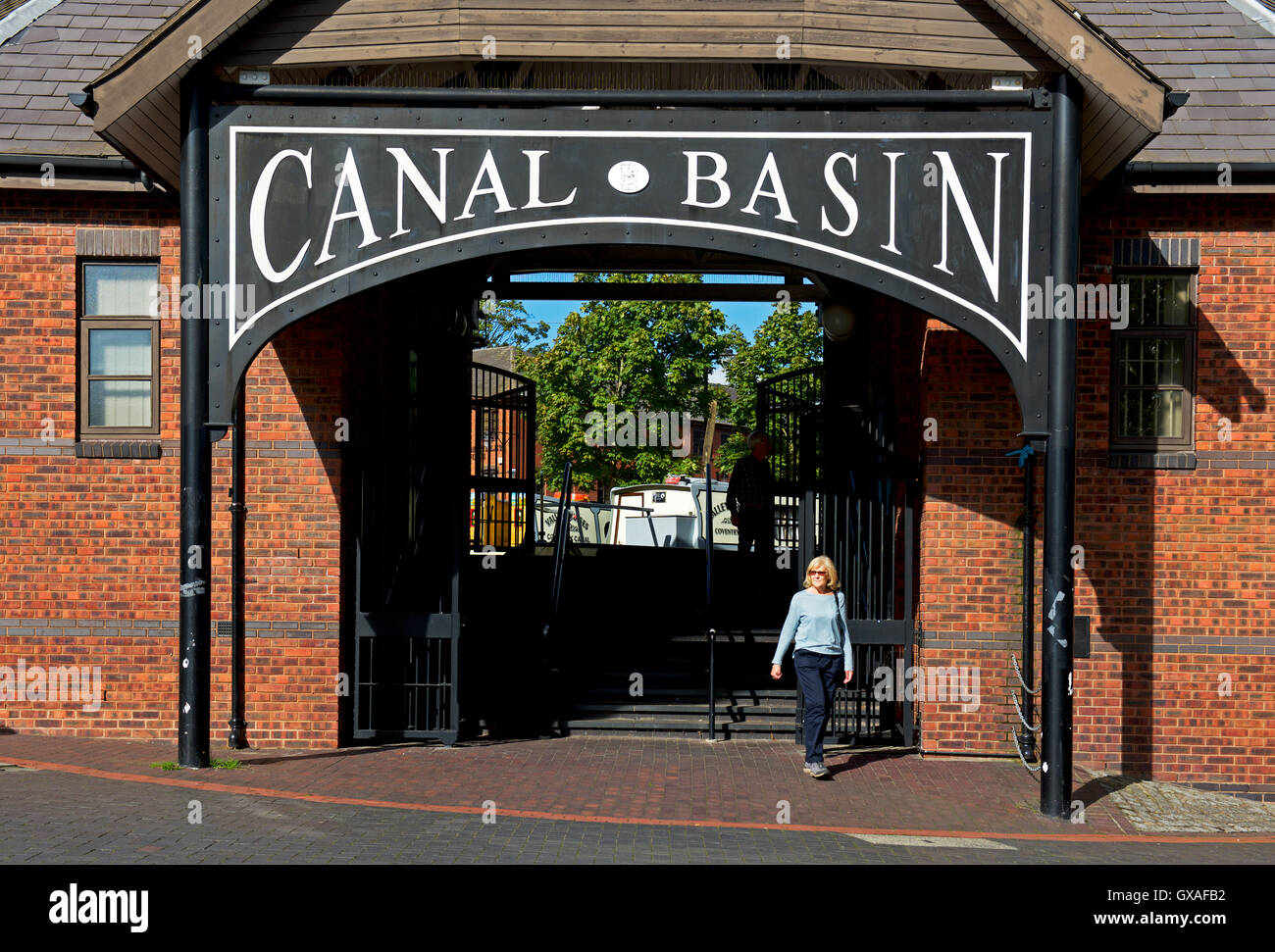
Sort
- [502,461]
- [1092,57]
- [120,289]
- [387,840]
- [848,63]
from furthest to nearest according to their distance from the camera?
[502,461] → [120,289] → [848,63] → [1092,57] → [387,840]

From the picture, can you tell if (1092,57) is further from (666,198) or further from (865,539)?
(865,539)

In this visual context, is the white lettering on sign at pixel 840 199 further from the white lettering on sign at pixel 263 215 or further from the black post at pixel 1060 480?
the white lettering on sign at pixel 263 215

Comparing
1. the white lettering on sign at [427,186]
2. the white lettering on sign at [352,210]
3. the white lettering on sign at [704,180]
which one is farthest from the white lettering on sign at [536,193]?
the white lettering on sign at [352,210]

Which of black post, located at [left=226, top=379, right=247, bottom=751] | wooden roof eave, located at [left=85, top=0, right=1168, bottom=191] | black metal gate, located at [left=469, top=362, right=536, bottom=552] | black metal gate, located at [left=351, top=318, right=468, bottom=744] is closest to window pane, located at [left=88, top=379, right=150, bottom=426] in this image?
black post, located at [left=226, top=379, right=247, bottom=751]

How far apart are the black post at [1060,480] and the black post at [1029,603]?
51.3 inches

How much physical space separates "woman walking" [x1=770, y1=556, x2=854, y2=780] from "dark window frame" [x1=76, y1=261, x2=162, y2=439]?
5395 millimetres

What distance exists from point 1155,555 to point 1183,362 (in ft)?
5.20

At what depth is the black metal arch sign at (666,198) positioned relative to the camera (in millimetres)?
7914

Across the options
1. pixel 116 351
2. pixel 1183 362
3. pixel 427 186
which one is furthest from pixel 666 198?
pixel 116 351

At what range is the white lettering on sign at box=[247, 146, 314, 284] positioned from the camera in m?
8.06

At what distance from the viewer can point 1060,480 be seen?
779 cm

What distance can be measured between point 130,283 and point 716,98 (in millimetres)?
5161

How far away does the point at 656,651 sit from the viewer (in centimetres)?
1158

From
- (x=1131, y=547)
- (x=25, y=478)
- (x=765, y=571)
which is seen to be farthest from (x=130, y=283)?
(x=1131, y=547)
